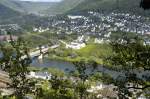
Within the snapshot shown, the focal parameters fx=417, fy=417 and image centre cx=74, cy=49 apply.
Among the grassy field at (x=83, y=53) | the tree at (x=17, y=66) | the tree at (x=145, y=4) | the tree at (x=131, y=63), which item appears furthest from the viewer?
the grassy field at (x=83, y=53)

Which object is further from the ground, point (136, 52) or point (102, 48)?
point (136, 52)

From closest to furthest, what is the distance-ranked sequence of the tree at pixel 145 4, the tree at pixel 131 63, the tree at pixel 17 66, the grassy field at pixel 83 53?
1. the tree at pixel 145 4
2. the tree at pixel 131 63
3. the tree at pixel 17 66
4. the grassy field at pixel 83 53

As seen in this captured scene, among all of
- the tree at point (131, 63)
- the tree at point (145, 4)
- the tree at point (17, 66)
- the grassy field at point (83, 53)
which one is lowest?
the grassy field at point (83, 53)

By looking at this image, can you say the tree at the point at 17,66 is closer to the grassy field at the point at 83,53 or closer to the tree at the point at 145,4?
the tree at the point at 145,4

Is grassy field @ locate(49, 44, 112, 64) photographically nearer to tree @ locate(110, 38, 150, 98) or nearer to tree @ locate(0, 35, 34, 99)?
tree @ locate(0, 35, 34, 99)

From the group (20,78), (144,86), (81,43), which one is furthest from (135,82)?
(81,43)

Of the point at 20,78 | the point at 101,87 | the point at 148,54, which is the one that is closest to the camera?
the point at 148,54

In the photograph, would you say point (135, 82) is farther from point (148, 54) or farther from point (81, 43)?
point (81, 43)

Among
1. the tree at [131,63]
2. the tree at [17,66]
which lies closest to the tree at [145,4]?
the tree at [131,63]

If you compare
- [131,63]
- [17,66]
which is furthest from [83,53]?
[131,63]
